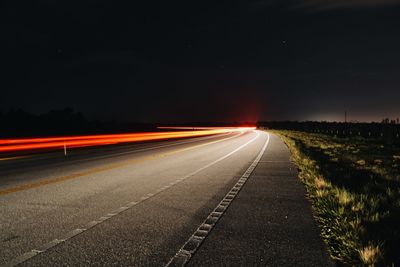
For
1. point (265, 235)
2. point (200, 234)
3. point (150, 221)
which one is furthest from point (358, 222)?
point (150, 221)

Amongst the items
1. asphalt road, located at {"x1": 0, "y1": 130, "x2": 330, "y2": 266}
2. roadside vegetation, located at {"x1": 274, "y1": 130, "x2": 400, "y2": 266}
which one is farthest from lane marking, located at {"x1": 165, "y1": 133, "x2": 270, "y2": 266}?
roadside vegetation, located at {"x1": 274, "y1": 130, "x2": 400, "y2": 266}

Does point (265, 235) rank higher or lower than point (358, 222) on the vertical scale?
lower

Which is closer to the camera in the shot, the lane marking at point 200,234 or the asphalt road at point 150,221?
the lane marking at point 200,234

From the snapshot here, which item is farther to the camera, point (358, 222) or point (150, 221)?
point (150, 221)

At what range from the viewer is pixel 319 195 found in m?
6.85

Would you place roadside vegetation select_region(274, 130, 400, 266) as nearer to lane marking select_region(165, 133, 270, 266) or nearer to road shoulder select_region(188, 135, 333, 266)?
road shoulder select_region(188, 135, 333, 266)

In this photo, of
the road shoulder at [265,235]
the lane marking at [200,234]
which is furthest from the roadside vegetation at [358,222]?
the lane marking at [200,234]

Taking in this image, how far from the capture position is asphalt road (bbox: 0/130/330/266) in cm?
379

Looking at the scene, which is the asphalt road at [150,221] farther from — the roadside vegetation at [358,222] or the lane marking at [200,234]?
the roadside vegetation at [358,222]

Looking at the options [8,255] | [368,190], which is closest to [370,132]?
[368,190]

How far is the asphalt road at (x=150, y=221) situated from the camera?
12.4ft

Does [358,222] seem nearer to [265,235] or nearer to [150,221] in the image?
[265,235]

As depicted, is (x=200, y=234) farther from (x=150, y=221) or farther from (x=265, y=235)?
(x=150, y=221)

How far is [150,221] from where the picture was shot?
5.17m
